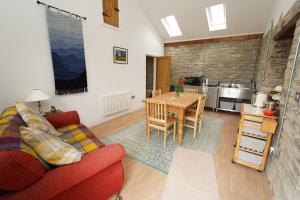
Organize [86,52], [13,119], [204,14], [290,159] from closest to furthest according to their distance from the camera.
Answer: [290,159] → [13,119] → [86,52] → [204,14]

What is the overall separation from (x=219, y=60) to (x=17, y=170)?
5.39 m

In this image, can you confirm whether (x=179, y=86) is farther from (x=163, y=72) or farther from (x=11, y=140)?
(x=11, y=140)

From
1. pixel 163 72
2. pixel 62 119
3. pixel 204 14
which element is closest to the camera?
pixel 62 119

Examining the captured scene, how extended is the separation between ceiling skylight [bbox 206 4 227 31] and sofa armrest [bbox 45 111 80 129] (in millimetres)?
4243

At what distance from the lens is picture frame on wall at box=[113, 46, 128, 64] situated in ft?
11.7

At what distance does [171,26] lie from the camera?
201 inches

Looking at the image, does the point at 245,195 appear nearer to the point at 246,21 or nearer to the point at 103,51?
the point at 103,51

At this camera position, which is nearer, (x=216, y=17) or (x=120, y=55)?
(x=120, y=55)

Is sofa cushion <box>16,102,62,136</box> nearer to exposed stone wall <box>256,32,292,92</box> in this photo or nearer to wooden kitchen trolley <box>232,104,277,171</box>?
wooden kitchen trolley <box>232,104,277,171</box>

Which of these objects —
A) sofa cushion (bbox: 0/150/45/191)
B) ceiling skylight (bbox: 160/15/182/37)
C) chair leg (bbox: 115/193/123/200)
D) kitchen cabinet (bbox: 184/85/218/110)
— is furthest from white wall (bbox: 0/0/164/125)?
kitchen cabinet (bbox: 184/85/218/110)

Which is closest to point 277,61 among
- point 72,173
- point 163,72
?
point 163,72

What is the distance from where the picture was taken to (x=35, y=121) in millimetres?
1526

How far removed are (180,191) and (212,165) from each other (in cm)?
71

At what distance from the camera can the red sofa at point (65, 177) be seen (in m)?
0.81
